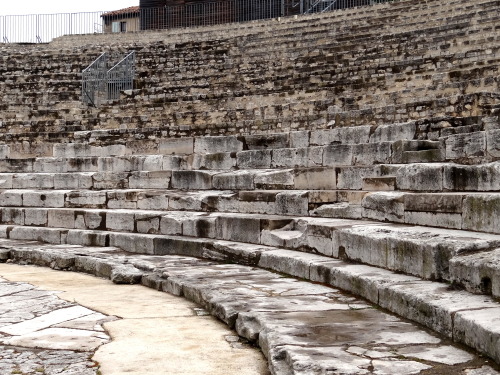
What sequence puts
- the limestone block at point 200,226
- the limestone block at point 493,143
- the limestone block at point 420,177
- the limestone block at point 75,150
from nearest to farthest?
the limestone block at point 420,177
the limestone block at point 493,143
the limestone block at point 200,226
the limestone block at point 75,150

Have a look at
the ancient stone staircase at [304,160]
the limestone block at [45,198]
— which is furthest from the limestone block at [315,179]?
the limestone block at [45,198]

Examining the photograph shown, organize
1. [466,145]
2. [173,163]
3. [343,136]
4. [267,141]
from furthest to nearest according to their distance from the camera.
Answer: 1. [173,163]
2. [267,141]
3. [343,136]
4. [466,145]

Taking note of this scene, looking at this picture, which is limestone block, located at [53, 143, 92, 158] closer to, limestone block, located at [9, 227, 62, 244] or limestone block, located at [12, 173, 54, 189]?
limestone block, located at [12, 173, 54, 189]

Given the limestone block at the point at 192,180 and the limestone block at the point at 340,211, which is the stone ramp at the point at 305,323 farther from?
the limestone block at the point at 192,180

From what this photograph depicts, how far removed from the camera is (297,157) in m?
8.79

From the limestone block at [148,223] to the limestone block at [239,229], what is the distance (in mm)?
1155

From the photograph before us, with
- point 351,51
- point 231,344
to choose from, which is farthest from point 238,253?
point 351,51

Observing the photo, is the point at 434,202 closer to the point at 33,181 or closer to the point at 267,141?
the point at 267,141

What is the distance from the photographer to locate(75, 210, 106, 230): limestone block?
9633 millimetres

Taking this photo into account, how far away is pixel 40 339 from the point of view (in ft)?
14.3

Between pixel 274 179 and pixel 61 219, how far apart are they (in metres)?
3.60

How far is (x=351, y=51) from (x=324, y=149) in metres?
8.77

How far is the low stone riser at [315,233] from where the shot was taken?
4.43 metres

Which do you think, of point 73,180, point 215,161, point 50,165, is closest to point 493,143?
point 215,161
